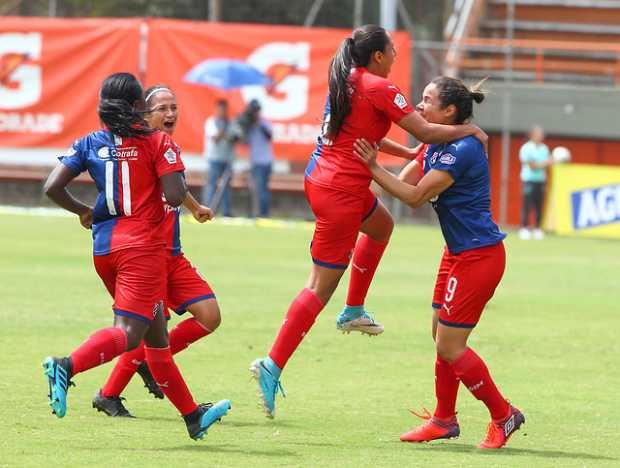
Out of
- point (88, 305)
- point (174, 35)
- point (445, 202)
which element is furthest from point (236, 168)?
point (445, 202)

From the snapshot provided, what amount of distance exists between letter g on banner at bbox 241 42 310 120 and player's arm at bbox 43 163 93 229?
2114 centimetres

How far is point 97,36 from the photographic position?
2939cm

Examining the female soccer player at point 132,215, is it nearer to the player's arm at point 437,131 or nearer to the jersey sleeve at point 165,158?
the jersey sleeve at point 165,158

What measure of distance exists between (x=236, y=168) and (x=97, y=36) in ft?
13.4

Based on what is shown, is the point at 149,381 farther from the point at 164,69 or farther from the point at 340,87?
the point at 164,69

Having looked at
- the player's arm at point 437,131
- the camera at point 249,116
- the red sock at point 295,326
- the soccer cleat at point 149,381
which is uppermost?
the player's arm at point 437,131

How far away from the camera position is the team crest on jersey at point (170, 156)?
24.2 feet

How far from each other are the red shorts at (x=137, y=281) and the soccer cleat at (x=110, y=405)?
1.17m

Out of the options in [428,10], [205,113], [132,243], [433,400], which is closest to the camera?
[132,243]

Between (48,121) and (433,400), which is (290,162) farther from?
(433,400)

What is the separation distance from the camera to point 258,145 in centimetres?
2733

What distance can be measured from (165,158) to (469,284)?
1.79 meters

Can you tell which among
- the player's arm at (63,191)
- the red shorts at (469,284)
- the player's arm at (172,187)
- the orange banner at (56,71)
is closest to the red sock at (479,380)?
the red shorts at (469,284)

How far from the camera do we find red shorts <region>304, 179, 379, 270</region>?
8.12 metres
